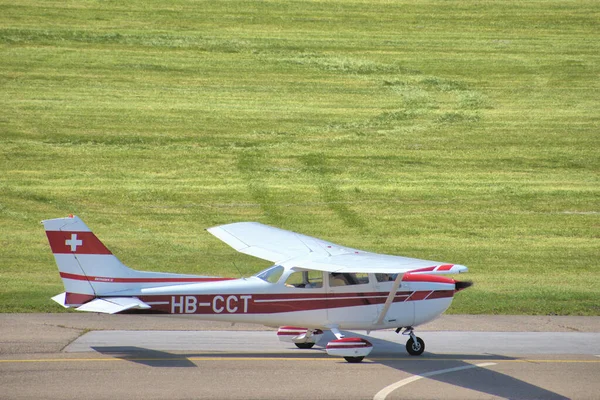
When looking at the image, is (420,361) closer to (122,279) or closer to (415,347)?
(415,347)

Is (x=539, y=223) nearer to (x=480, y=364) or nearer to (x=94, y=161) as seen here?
(x=480, y=364)

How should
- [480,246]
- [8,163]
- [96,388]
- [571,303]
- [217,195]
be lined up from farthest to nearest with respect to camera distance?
[8,163] < [217,195] < [480,246] < [571,303] < [96,388]

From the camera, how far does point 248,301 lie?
15688mm

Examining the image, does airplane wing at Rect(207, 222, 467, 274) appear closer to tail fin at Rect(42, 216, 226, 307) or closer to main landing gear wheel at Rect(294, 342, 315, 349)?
main landing gear wheel at Rect(294, 342, 315, 349)

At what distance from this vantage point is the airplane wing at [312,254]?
14.6 metres

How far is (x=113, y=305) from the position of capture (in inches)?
589

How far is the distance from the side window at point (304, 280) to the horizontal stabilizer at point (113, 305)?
245 cm

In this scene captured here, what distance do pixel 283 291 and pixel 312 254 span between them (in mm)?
959

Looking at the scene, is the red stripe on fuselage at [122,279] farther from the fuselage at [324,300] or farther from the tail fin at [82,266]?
the fuselage at [324,300]

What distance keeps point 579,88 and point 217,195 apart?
17658 mm

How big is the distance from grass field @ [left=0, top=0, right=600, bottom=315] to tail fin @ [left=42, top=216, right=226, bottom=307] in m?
4.42

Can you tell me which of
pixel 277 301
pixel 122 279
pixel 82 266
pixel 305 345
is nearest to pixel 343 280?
pixel 277 301

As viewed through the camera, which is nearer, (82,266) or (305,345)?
(82,266)

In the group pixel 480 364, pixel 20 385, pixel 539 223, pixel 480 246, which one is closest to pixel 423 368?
pixel 480 364
